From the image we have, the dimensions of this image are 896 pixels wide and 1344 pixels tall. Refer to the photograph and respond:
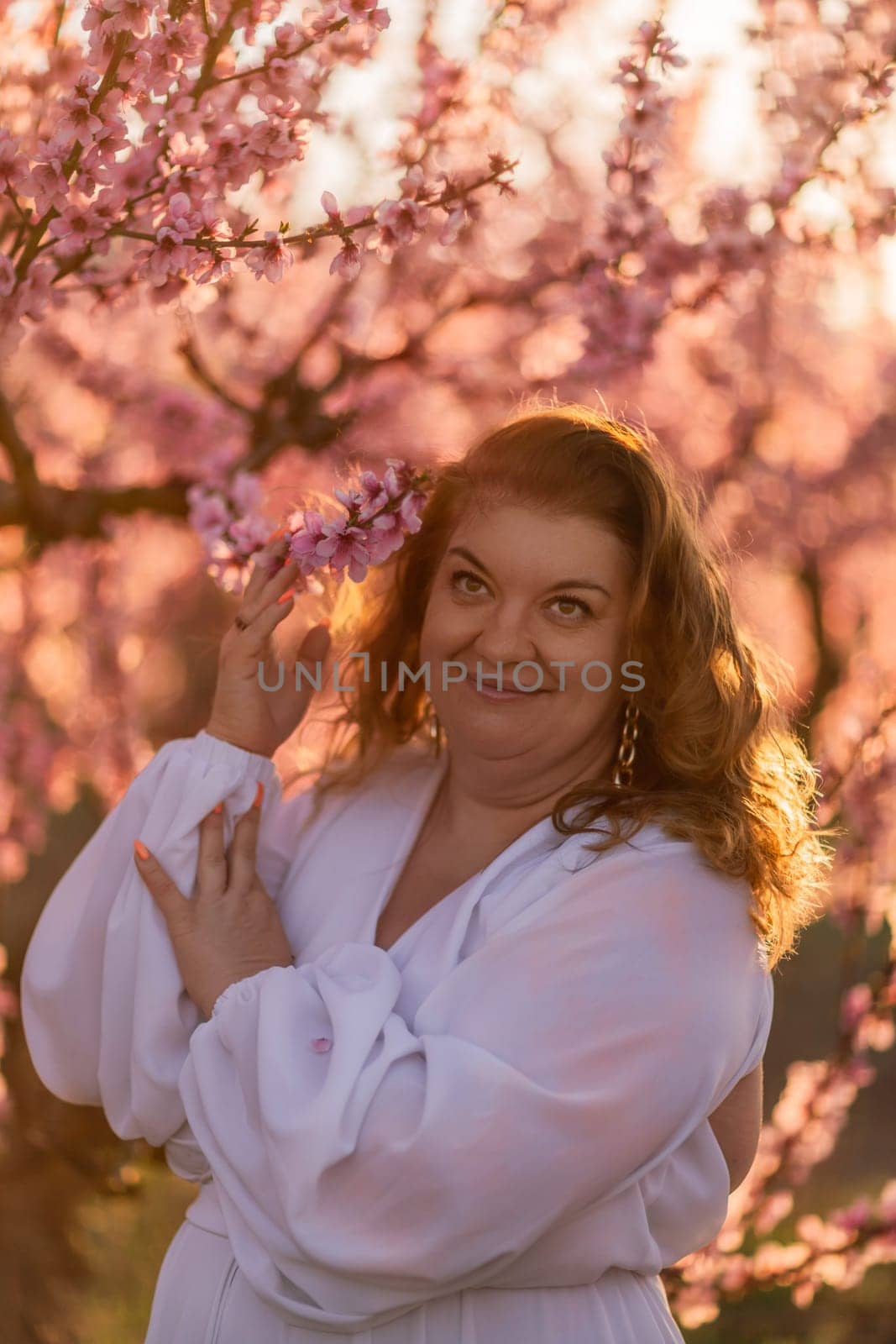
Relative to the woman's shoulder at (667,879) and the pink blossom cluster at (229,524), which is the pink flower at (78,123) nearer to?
the pink blossom cluster at (229,524)

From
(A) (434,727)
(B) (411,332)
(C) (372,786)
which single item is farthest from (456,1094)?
(B) (411,332)

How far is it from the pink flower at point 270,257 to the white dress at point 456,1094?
28.3 inches

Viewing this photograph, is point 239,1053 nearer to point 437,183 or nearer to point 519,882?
point 519,882

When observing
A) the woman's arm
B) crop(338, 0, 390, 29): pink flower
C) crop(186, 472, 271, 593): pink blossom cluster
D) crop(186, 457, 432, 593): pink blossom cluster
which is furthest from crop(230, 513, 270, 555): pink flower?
the woman's arm

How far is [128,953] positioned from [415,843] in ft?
1.44

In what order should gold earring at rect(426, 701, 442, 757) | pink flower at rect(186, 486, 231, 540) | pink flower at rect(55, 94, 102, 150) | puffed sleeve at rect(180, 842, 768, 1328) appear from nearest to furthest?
puffed sleeve at rect(180, 842, 768, 1328) < pink flower at rect(55, 94, 102, 150) < gold earring at rect(426, 701, 442, 757) < pink flower at rect(186, 486, 231, 540)

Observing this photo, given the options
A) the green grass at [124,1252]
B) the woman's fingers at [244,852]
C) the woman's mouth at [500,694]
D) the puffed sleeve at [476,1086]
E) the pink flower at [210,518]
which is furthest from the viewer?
the green grass at [124,1252]

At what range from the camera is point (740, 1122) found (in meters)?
1.80

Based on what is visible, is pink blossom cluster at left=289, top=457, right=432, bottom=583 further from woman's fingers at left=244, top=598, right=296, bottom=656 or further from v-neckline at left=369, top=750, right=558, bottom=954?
v-neckline at left=369, top=750, right=558, bottom=954

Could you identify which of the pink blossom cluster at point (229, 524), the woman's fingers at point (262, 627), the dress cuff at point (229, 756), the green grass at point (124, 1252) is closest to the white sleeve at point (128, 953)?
the dress cuff at point (229, 756)

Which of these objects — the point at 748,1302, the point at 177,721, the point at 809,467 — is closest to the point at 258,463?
the point at 748,1302

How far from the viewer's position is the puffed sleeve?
146 cm

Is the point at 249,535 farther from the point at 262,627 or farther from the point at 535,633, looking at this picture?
the point at 535,633

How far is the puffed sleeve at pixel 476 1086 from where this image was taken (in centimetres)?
146
